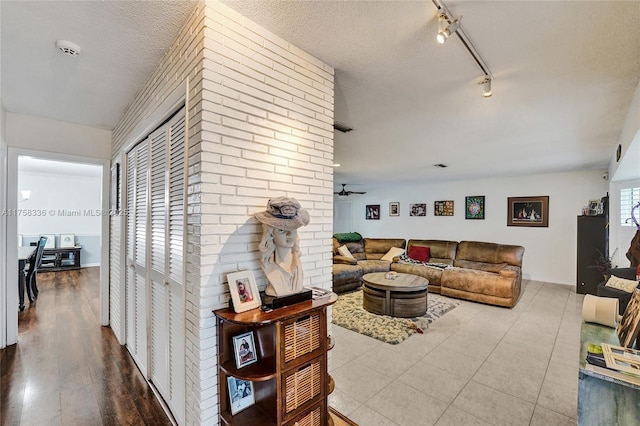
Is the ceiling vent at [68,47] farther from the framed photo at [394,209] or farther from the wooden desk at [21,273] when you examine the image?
the framed photo at [394,209]

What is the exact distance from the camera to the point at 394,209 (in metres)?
8.39

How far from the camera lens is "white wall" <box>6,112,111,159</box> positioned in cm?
301

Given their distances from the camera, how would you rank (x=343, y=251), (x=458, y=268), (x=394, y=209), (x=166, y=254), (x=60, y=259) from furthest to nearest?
(x=394, y=209) → (x=60, y=259) → (x=343, y=251) → (x=458, y=268) → (x=166, y=254)

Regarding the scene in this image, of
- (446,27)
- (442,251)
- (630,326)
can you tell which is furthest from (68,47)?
(442,251)

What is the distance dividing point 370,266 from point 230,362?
4.68 meters

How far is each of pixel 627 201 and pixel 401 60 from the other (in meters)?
5.20

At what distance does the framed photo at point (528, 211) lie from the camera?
5953mm

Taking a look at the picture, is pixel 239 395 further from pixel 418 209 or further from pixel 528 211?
pixel 418 209

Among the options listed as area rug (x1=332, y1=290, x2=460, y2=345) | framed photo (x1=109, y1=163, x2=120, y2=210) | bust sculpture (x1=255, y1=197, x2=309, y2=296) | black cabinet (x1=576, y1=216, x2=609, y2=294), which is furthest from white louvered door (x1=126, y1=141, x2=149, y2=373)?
black cabinet (x1=576, y1=216, x2=609, y2=294)

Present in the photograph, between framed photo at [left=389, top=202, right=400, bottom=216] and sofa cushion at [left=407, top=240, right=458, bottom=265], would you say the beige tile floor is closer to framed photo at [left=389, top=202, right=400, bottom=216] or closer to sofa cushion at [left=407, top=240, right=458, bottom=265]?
sofa cushion at [left=407, top=240, right=458, bottom=265]

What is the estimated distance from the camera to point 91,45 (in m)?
1.82

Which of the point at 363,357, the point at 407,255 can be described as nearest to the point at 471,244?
the point at 407,255

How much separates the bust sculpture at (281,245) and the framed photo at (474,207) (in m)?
6.46

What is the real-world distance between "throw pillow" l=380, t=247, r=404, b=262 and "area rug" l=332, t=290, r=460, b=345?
1900 mm
